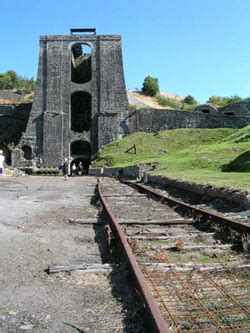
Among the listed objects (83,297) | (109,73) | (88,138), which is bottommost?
(83,297)

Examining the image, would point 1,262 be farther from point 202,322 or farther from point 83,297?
point 202,322

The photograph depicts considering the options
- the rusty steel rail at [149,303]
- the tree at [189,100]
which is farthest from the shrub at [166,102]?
the rusty steel rail at [149,303]

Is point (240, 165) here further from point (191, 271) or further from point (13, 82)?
point (13, 82)

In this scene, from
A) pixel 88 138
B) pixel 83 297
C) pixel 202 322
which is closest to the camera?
pixel 202 322

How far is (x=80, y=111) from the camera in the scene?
180ft

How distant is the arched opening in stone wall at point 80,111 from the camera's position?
54.1 metres

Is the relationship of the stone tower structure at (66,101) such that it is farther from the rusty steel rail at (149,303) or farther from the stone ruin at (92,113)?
the rusty steel rail at (149,303)

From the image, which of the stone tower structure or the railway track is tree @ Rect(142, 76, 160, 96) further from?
the railway track

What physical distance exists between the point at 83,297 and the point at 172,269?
106 cm

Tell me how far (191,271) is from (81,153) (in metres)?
46.5

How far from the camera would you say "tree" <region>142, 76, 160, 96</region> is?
72.8 m

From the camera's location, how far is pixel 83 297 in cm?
402

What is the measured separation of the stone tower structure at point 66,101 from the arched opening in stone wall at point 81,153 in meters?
0.13

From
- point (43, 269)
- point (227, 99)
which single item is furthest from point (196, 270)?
point (227, 99)
